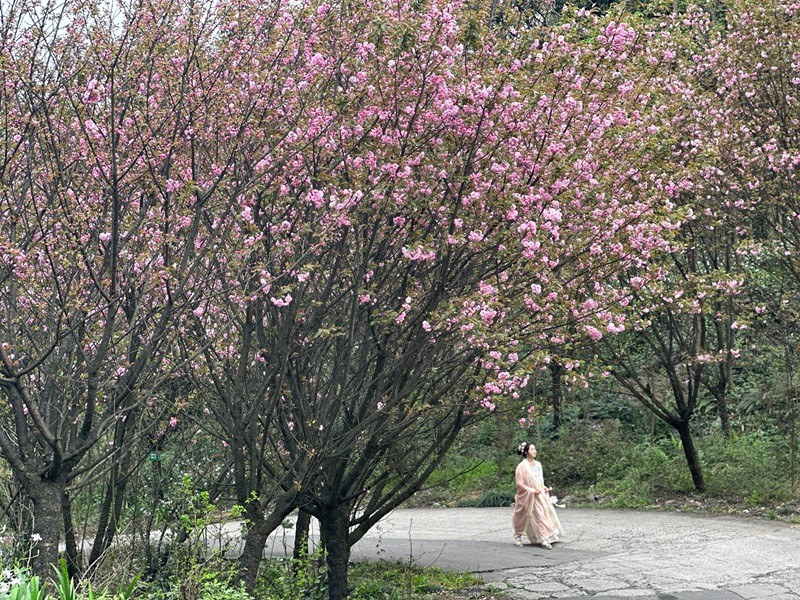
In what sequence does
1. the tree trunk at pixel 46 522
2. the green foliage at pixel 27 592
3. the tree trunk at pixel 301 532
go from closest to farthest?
1. the green foliage at pixel 27 592
2. the tree trunk at pixel 46 522
3. the tree trunk at pixel 301 532

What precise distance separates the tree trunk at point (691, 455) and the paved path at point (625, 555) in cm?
124

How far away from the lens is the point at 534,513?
14.8m

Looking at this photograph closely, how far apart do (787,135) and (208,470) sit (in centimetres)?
896

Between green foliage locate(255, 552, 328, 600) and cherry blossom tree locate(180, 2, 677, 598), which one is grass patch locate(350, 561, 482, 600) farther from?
cherry blossom tree locate(180, 2, 677, 598)

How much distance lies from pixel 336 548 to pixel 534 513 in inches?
206

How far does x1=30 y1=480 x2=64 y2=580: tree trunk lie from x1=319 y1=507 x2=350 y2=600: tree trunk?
342cm

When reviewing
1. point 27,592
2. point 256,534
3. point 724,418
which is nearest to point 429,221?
point 256,534

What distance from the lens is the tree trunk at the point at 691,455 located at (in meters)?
17.0

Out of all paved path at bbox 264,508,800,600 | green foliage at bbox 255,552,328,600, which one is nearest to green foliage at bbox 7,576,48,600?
green foliage at bbox 255,552,328,600

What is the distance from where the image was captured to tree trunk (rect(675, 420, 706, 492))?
1703 cm

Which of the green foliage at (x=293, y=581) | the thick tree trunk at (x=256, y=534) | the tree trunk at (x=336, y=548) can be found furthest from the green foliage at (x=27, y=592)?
the tree trunk at (x=336, y=548)

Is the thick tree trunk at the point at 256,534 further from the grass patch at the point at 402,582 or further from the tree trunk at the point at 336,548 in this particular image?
the grass patch at the point at 402,582

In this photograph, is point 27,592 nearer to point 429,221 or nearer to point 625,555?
point 429,221

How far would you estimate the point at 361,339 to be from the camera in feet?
30.0
